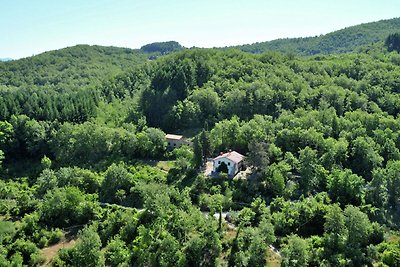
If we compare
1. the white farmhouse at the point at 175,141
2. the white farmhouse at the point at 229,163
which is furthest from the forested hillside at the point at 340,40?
the white farmhouse at the point at 229,163

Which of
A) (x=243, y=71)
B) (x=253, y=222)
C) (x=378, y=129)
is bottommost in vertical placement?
(x=253, y=222)

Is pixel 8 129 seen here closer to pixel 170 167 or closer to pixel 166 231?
pixel 170 167

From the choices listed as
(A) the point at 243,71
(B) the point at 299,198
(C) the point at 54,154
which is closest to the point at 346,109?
(A) the point at 243,71

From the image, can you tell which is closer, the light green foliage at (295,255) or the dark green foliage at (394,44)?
the light green foliage at (295,255)

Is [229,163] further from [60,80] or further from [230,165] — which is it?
[60,80]

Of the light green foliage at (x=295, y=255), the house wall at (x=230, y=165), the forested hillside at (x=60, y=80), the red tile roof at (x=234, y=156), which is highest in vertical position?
the forested hillside at (x=60, y=80)

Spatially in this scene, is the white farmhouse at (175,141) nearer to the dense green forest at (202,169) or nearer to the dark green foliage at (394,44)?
the dense green forest at (202,169)
